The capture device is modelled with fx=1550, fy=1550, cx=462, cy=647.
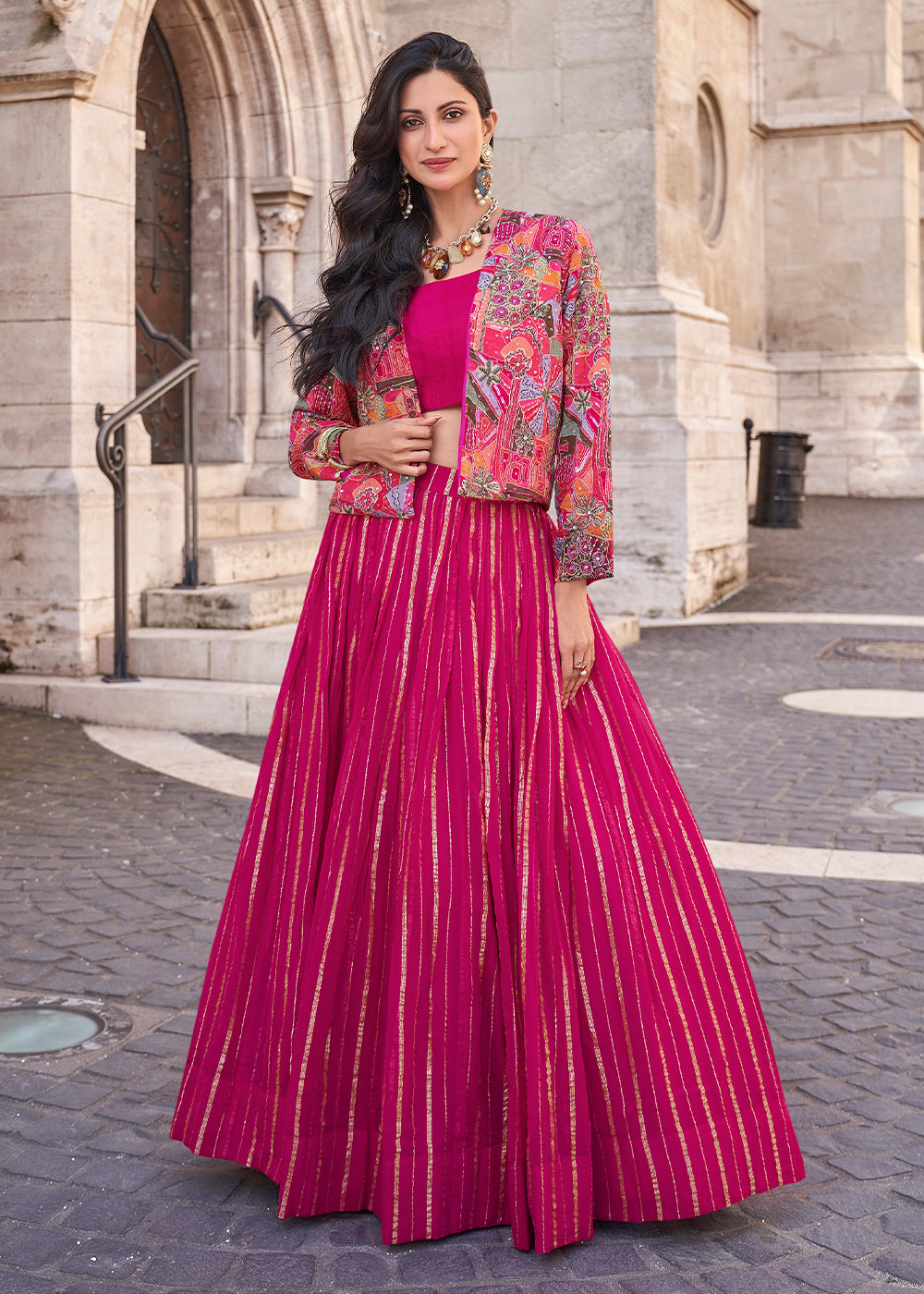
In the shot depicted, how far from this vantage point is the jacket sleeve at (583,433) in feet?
8.31

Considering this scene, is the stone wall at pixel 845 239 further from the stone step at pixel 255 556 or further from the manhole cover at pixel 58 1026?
the manhole cover at pixel 58 1026

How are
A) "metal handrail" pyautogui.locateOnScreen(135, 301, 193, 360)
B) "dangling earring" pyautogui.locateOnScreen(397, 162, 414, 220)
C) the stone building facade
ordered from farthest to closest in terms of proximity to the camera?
"metal handrail" pyautogui.locateOnScreen(135, 301, 193, 360), the stone building facade, "dangling earring" pyautogui.locateOnScreen(397, 162, 414, 220)

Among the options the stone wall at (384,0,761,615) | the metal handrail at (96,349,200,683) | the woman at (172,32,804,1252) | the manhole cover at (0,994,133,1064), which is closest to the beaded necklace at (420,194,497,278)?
the woman at (172,32,804,1252)

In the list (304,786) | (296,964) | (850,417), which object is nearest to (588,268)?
(304,786)

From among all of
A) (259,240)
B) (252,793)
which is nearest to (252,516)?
(259,240)

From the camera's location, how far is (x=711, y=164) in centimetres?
1648

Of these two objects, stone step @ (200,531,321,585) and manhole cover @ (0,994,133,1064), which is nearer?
manhole cover @ (0,994,133,1064)

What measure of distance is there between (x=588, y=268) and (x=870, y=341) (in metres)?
18.7

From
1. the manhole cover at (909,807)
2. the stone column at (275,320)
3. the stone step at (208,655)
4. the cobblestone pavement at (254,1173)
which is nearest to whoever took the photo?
the cobblestone pavement at (254,1173)

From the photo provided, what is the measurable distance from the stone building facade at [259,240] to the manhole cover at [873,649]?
1.57 metres

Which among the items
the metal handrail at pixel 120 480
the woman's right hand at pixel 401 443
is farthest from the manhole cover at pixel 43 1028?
the metal handrail at pixel 120 480

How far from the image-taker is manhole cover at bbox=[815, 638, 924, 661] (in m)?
8.96

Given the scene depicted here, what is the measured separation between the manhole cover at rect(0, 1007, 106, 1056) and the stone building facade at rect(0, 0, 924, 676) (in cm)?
157

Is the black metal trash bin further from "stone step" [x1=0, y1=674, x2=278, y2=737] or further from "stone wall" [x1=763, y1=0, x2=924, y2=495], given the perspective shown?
"stone step" [x1=0, y1=674, x2=278, y2=737]
